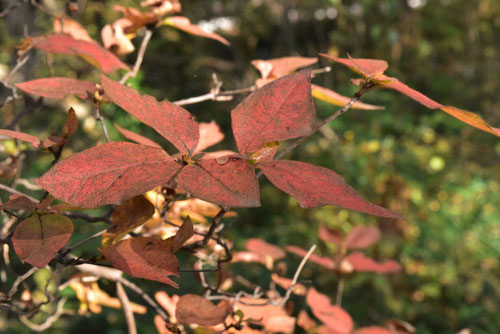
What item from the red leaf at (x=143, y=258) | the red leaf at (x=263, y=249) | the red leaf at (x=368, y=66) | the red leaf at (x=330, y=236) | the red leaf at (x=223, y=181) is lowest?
the red leaf at (x=330, y=236)

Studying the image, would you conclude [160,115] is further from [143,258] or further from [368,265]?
[368,265]

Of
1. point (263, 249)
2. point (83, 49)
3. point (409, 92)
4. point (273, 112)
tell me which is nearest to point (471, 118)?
point (409, 92)

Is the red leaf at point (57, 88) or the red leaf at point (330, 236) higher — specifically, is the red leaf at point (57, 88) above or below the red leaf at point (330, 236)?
above

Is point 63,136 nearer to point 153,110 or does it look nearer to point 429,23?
point 153,110

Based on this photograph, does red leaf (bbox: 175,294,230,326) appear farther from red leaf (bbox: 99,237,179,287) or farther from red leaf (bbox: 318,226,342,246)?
red leaf (bbox: 318,226,342,246)

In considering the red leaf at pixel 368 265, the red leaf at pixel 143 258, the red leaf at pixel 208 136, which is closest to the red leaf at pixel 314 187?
the red leaf at pixel 143 258

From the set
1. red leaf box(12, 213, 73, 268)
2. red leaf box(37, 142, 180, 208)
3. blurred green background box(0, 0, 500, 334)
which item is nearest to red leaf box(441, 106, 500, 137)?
red leaf box(37, 142, 180, 208)

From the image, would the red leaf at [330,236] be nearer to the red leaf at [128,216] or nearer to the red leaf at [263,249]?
the red leaf at [263,249]

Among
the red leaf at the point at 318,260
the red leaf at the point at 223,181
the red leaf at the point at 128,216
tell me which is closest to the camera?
the red leaf at the point at 223,181
